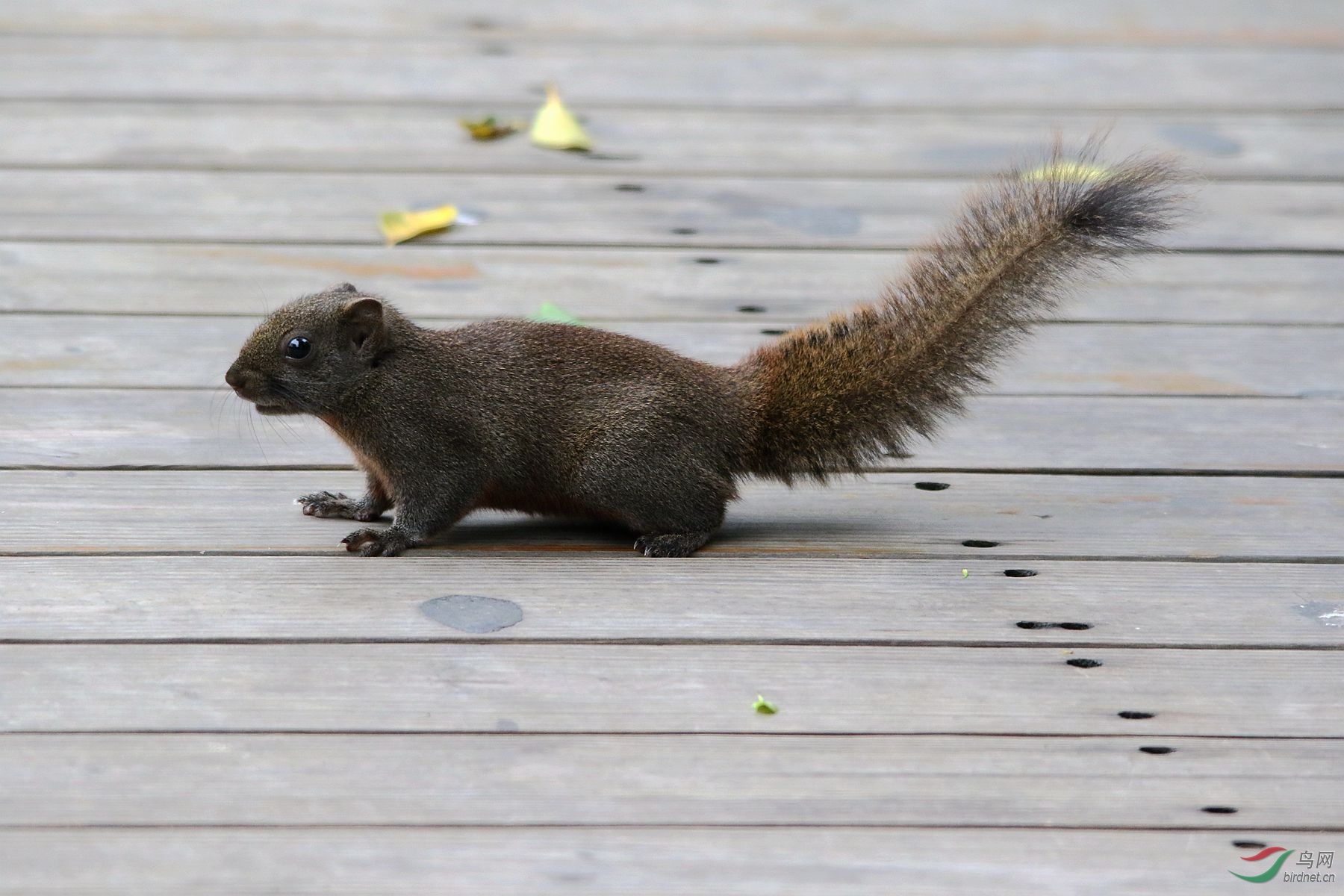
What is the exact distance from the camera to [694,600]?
2.49m

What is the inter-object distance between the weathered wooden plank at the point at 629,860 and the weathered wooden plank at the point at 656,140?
2622 mm

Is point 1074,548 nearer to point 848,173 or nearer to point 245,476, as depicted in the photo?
point 245,476

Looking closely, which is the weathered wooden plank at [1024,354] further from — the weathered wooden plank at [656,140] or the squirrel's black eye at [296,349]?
the weathered wooden plank at [656,140]

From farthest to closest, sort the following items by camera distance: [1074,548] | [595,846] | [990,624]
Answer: [1074,548], [990,624], [595,846]

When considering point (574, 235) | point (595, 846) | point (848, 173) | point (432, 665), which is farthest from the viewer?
point (848, 173)

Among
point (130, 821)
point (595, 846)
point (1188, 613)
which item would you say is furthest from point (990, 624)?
point (130, 821)

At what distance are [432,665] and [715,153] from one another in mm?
2454

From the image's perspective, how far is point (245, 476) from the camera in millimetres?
2912

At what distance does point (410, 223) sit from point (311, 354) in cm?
117

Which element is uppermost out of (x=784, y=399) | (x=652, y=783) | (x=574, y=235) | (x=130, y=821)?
(x=574, y=235)

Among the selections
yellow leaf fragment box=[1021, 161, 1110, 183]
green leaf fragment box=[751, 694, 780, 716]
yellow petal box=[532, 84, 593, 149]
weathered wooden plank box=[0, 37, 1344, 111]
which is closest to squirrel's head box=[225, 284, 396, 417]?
green leaf fragment box=[751, 694, 780, 716]

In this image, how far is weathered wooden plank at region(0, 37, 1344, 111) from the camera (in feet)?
15.4

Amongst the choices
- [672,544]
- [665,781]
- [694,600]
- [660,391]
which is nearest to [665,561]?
[672,544]

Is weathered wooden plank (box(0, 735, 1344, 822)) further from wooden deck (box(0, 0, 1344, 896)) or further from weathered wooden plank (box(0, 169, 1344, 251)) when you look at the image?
weathered wooden plank (box(0, 169, 1344, 251))
